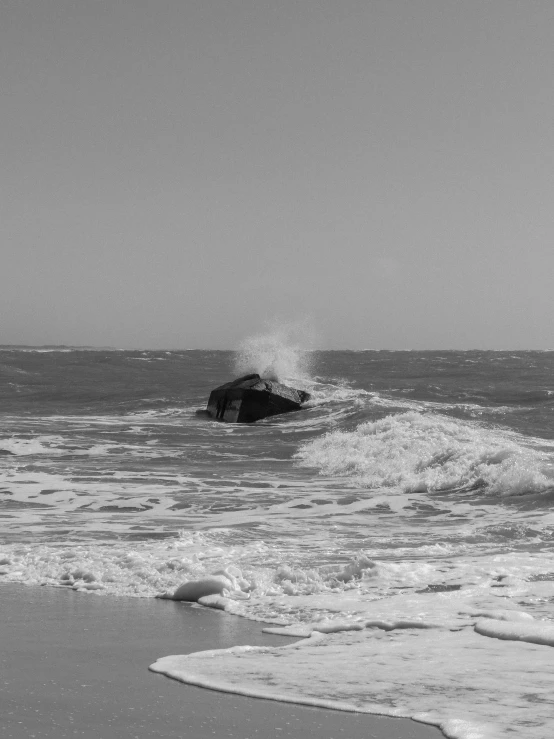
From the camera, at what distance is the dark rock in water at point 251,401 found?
20.1 meters

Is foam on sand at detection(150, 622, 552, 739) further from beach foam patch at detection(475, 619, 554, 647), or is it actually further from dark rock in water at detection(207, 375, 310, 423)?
dark rock in water at detection(207, 375, 310, 423)

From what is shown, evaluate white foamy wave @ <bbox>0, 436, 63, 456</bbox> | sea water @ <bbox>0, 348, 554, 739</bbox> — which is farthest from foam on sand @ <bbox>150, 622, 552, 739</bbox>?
white foamy wave @ <bbox>0, 436, 63, 456</bbox>

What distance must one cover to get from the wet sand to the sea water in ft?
0.48

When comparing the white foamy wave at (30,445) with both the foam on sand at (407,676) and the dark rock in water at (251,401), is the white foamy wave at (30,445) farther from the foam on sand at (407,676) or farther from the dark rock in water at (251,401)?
the foam on sand at (407,676)

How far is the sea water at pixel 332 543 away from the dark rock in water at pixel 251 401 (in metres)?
0.75

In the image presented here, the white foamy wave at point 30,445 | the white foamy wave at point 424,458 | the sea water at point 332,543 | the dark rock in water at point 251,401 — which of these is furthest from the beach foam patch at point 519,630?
the dark rock in water at point 251,401

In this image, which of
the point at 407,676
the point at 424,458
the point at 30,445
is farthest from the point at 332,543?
the point at 30,445

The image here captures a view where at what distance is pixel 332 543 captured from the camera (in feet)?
24.4

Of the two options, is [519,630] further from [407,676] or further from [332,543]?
[332,543]

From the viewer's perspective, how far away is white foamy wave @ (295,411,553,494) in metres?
10.7

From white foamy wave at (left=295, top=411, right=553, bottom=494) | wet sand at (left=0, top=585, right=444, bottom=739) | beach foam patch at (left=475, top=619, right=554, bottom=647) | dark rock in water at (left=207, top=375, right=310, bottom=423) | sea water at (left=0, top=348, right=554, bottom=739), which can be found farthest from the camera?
dark rock in water at (left=207, top=375, right=310, bottom=423)

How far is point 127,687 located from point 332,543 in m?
3.92

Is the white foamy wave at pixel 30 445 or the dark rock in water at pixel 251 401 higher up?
the dark rock in water at pixel 251 401

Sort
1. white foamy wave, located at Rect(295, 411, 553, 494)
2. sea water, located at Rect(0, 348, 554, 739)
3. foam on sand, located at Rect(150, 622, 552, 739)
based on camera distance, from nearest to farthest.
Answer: foam on sand, located at Rect(150, 622, 552, 739) → sea water, located at Rect(0, 348, 554, 739) → white foamy wave, located at Rect(295, 411, 553, 494)
